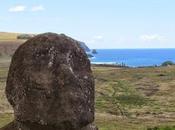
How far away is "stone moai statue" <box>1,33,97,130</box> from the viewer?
19.3 meters

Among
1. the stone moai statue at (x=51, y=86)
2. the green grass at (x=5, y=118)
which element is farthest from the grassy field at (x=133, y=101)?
the stone moai statue at (x=51, y=86)

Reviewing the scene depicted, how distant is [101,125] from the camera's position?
39.7 metres

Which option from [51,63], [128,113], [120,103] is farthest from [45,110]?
[120,103]

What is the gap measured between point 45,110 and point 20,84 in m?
1.39

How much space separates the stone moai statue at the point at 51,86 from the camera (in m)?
19.3

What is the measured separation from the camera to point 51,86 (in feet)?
63.4

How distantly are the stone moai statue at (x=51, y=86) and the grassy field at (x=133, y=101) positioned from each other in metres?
12.5

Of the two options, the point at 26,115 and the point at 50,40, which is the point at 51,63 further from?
the point at 26,115

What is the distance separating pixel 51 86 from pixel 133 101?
132 ft

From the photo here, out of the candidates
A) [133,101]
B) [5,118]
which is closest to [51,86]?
[5,118]

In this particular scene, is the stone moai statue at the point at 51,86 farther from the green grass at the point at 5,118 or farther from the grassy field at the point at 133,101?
the green grass at the point at 5,118

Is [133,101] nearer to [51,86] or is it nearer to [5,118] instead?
[5,118]

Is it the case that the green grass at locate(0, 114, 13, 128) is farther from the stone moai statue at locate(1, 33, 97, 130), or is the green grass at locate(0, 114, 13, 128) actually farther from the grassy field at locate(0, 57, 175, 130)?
the stone moai statue at locate(1, 33, 97, 130)

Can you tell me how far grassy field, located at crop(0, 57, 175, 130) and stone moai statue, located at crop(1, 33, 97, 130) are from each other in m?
12.5
